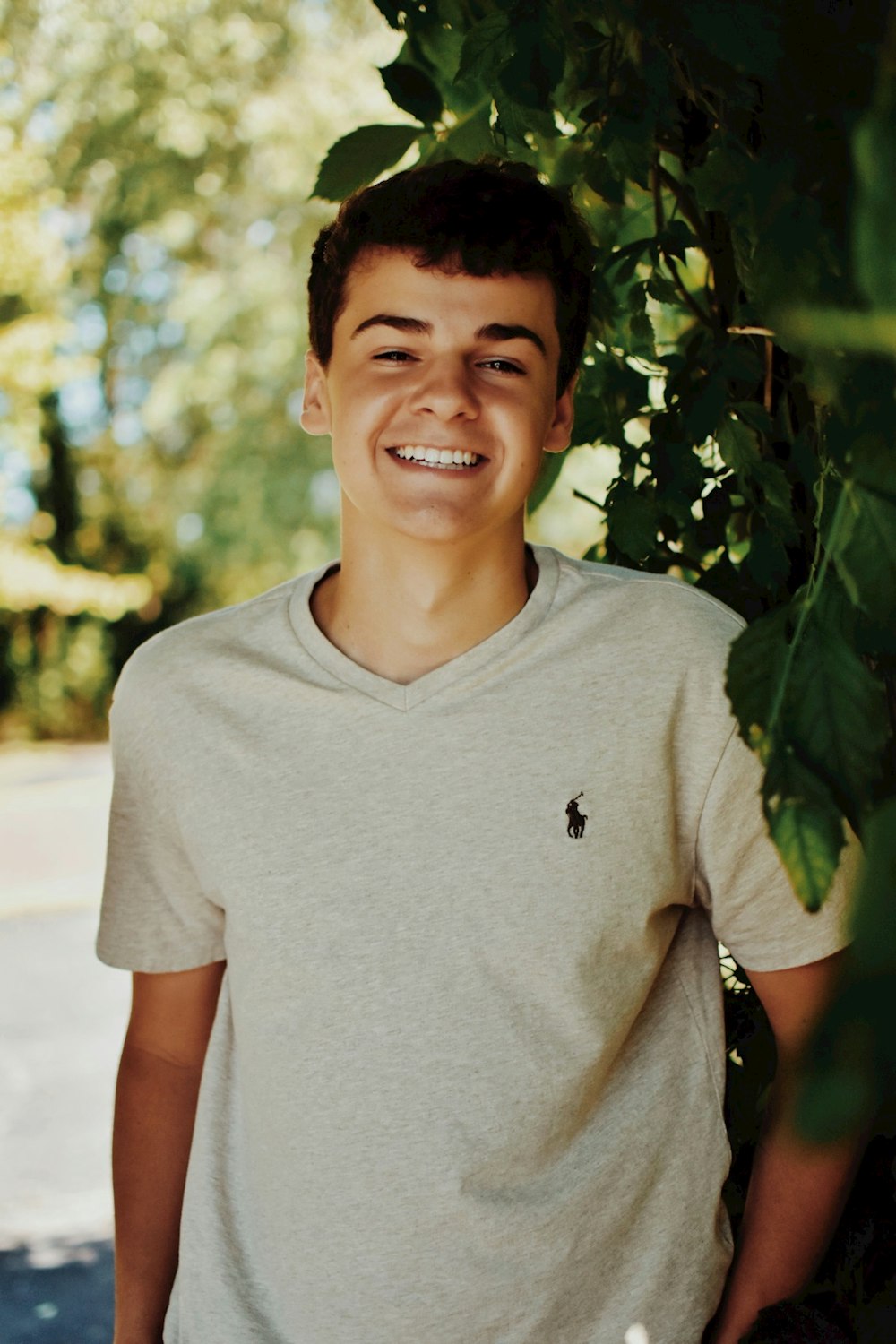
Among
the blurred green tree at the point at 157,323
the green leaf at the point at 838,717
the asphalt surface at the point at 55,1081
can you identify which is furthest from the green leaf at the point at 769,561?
the blurred green tree at the point at 157,323

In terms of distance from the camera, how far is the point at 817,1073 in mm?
454

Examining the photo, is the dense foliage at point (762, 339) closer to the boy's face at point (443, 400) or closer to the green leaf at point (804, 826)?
the green leaf at point (804, 826)

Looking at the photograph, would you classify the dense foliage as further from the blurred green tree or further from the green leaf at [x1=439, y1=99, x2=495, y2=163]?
the blurred green tree

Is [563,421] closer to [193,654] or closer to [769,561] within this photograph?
[769,561]

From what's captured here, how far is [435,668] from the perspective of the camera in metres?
1.70

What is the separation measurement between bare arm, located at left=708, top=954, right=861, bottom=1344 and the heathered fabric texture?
25 mm

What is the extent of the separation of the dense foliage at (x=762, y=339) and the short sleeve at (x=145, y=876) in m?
0.60

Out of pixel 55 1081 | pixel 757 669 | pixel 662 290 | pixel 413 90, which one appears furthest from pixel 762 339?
pixel 55 1081

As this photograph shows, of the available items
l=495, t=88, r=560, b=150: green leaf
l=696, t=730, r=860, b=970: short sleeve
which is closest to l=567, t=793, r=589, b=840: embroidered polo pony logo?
l=696, t=730, r=860, b=970: short sleeve

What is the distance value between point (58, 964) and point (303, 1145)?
6.77m

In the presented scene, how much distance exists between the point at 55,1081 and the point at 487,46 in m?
5.54

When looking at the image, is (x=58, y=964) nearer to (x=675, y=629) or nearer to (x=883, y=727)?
(x=675, y=629)

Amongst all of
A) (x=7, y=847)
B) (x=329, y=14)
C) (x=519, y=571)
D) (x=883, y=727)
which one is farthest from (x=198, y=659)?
(x=329, y=14)

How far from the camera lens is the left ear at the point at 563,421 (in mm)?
1809
